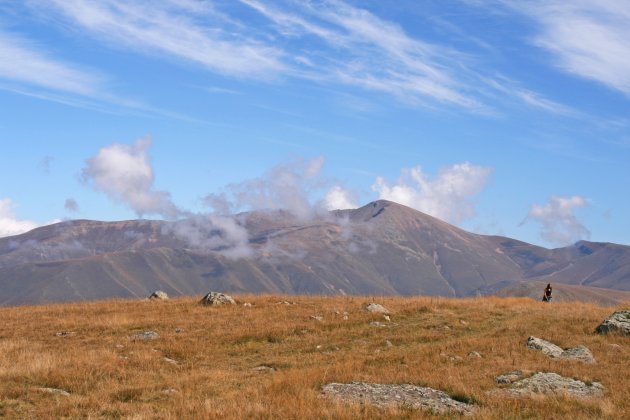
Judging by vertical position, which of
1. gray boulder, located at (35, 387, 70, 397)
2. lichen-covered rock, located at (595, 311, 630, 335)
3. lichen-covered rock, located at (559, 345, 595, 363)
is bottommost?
gray boulder, located at (35, 387, 70, 397)

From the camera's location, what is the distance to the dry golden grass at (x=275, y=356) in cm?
1583

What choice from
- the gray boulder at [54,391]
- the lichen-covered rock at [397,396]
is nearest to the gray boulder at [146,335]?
the gray boulder at [54,391]

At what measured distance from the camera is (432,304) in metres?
42.1

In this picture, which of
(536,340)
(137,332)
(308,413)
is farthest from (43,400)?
(536,340)

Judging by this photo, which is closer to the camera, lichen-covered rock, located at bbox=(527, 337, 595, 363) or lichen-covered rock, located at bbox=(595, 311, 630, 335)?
lichen-covered rock, located at bbox=(527, 337, 595, 363)

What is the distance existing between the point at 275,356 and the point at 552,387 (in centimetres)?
1125

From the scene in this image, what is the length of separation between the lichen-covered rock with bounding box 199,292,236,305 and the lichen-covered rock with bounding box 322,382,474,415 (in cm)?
2442

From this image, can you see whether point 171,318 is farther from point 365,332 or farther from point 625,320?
point 625,320

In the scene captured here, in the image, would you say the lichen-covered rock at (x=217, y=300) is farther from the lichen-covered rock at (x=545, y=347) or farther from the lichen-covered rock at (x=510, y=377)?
the lichen-covered rock at (x=510, y=377)

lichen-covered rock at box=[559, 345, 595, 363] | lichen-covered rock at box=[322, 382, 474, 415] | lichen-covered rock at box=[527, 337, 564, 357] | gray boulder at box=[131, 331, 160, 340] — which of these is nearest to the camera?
lichen-covered rock at box=[322, 382, 474, 415]

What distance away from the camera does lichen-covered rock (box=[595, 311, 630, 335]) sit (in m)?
31.0

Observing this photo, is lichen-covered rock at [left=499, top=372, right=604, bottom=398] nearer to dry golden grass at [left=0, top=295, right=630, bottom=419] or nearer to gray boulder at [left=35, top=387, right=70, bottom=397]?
dry golden grass at [left=0, top=295, right=630, bottom=419]

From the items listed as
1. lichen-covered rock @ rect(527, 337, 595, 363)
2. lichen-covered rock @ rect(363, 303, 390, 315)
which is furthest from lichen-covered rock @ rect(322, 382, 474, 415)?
lichen-covered rock @ rect(363, 303, 390, 315)

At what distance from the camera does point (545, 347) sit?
2625cm
